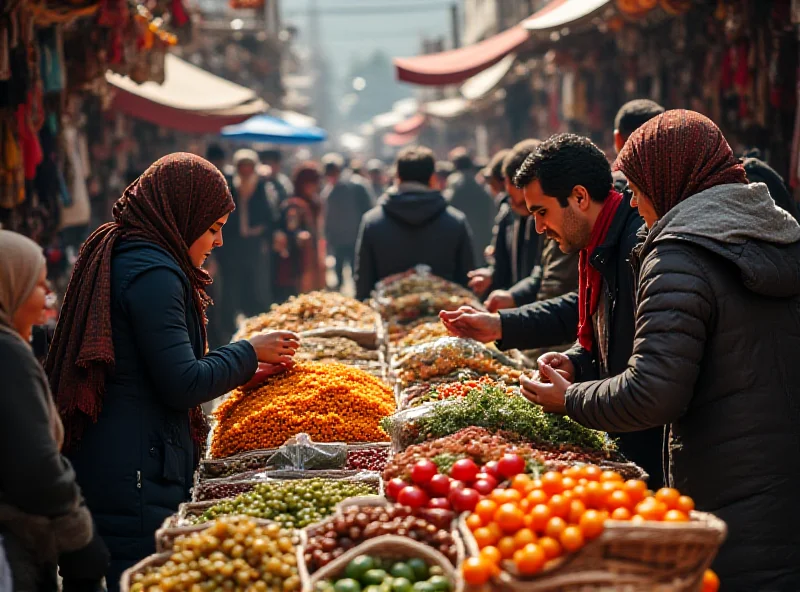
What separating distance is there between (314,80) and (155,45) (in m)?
92.1

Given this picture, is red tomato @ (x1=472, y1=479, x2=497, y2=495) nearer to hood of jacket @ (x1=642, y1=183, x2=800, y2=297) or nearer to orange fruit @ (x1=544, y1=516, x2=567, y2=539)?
orange fruit @ (x1=544, y1=516, x2=567, y2=539)

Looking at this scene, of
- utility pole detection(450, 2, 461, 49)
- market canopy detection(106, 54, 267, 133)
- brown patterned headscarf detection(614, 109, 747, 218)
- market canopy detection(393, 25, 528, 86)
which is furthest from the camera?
utility pole detection(450, 2, 461, 49)

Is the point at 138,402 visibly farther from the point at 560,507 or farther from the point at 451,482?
the point at 560,507

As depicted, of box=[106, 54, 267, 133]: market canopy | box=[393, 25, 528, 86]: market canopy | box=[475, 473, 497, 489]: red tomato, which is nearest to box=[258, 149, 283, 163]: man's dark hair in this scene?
box=[106, 54, 267, 133]: market canopy

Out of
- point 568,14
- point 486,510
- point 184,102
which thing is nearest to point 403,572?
point 486,510

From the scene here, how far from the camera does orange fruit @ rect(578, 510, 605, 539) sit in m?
2.69

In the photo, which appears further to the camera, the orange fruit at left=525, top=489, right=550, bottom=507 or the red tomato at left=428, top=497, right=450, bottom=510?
the red tomato at left=428, top=497, right=450, bottom=510

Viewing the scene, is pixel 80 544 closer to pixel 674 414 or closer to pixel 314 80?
pixel 674 414

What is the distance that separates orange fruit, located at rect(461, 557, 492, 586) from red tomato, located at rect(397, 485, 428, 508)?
507mm

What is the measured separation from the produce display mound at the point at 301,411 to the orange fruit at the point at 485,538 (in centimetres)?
177

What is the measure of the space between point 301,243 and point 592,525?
10.4m

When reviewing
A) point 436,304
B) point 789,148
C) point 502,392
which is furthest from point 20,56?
point 789,148

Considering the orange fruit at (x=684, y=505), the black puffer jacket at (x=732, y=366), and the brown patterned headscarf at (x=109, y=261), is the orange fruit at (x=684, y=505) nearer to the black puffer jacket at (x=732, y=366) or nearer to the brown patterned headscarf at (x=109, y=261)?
the black puffer jacket at (x=732, y=366)

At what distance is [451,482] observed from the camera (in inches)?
128
